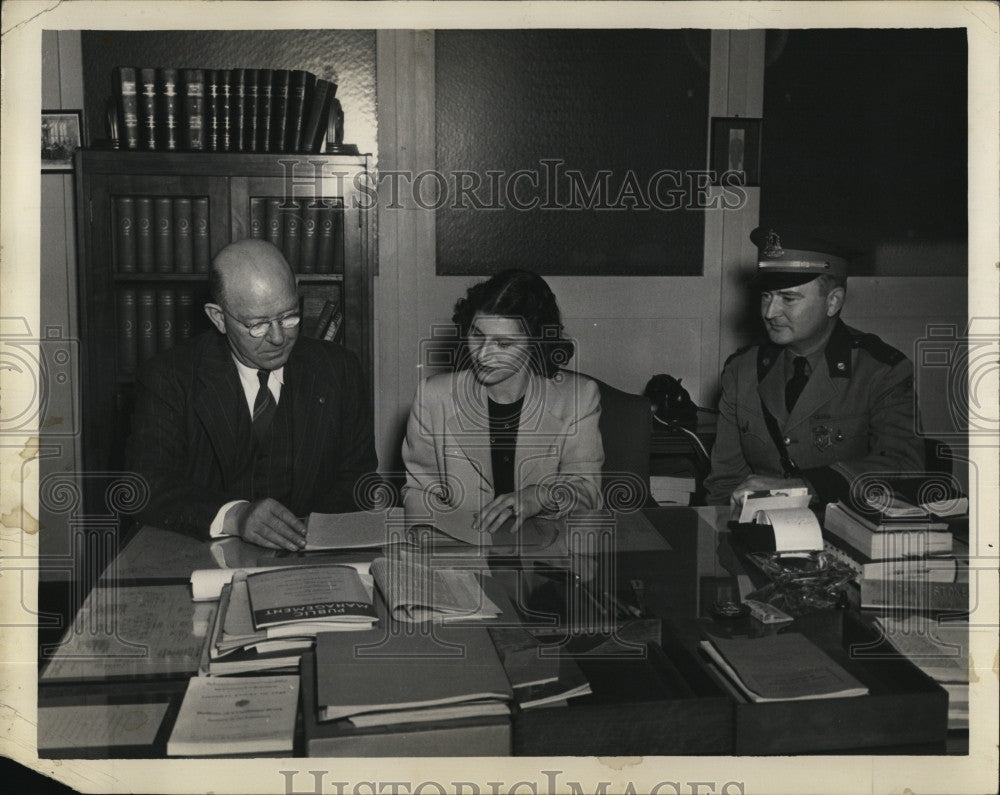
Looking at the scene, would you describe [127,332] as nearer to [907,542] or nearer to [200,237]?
[200,237]

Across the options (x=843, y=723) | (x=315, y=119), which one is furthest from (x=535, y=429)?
(x=315, y=119)

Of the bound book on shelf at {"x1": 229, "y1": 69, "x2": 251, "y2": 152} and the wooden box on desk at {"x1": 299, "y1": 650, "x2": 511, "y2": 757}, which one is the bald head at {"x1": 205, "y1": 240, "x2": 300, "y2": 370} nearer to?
the bound book on shelf at {"x1": 229, "y1": 69, "x2": 251, "y2": 152}

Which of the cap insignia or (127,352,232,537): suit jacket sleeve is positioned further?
the cap insignia

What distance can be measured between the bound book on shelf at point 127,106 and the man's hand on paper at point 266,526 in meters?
1.78

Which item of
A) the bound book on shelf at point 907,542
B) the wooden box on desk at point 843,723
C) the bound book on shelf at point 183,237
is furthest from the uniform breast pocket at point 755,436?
the bound book on shelf at point 183,237

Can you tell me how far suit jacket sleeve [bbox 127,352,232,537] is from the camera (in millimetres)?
1991

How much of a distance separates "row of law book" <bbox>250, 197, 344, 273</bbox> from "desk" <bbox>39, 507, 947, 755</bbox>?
A: 5.15ft

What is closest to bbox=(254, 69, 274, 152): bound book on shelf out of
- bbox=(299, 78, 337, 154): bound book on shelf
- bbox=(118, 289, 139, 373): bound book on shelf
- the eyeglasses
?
bbox=(299, 78, 337, 154): bound book on shelf

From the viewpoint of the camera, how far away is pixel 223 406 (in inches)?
92.1

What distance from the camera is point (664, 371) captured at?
12.2ft

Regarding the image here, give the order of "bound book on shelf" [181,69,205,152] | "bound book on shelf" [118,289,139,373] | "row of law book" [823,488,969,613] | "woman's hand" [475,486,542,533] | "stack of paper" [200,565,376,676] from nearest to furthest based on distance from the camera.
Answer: "stack of paper" [200,565,376,676]
"row of law book" [823,488,969,613]
"woman's hand" [475,486,542,533]
"bound book on shelf" [181,69,205,152]
"bound book on shelf" [118,289,139,373]

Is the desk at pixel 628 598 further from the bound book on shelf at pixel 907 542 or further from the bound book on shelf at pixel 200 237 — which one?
the bound book on shelf at pixel 200 237

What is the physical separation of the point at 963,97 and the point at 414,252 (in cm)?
224

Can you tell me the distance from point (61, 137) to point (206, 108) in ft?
2.20
